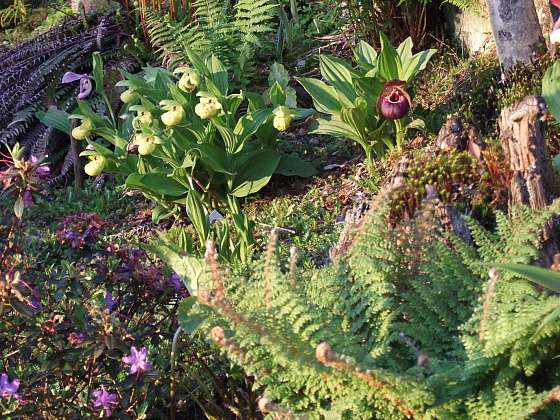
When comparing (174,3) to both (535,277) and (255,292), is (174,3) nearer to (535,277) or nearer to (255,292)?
(255,292)

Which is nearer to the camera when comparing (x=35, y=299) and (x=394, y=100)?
(x=35, y=299)

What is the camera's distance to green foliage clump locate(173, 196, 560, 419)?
1.71 m

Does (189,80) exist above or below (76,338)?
above

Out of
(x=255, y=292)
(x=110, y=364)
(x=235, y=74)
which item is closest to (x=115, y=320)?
(x=110, y=364)

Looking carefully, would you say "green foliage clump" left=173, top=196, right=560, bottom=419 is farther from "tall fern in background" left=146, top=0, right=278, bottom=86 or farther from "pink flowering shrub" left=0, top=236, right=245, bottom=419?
"tall fern in background" left=146, top=0, right=278, bottom=86

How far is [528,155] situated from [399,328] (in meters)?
1.06

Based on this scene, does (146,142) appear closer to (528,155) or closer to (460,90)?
(460,90)

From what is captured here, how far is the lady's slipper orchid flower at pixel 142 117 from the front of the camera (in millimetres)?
4004

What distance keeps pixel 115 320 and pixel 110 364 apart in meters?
0.23

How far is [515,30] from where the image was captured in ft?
13.5

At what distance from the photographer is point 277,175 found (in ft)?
15.1

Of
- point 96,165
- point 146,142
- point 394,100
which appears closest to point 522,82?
point 394,100

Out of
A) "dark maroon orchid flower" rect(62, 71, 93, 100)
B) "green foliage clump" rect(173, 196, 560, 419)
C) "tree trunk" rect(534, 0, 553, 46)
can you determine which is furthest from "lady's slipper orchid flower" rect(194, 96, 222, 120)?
"tree trunk" rect(534, 0, 553, 46)

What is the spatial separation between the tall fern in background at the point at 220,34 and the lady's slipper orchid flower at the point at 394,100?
1379mm
